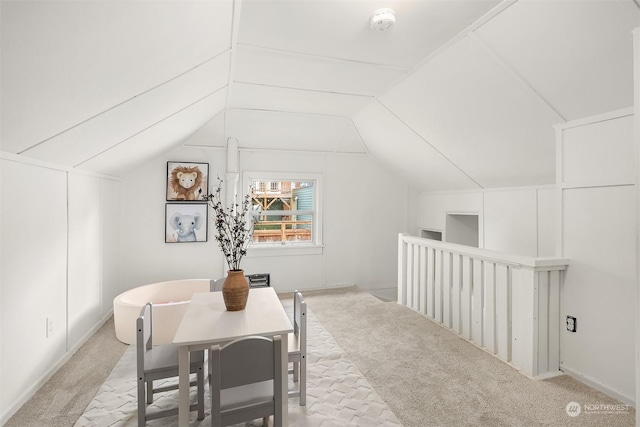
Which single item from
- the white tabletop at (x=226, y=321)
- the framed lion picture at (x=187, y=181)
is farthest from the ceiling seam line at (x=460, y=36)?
the framed lion picture at (x=187, y=181)

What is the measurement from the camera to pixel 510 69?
87.6 inches

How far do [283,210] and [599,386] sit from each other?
3.88 metres

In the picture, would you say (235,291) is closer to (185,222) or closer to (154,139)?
(154,139)

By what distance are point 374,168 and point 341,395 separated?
367cm

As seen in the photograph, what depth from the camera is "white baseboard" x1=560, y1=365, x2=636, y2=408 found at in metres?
1.97

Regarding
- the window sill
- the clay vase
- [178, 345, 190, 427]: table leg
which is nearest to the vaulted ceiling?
the clay vase

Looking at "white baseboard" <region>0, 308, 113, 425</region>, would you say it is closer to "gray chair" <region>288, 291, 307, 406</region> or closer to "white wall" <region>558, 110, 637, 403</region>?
"gray chair" <region>288, 291, 307, 406</region>

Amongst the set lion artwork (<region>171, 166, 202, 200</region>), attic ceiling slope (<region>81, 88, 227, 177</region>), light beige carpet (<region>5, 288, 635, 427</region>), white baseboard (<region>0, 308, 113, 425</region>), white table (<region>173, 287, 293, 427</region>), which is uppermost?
attic ceiling slope (<region>81, 88, 227, 177</region>)

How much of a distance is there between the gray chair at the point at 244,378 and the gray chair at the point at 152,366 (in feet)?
1.14

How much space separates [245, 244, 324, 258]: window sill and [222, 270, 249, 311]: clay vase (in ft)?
8.51

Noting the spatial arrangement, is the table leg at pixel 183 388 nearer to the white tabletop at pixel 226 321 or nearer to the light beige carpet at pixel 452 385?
the white tabletop at pixel 226 321

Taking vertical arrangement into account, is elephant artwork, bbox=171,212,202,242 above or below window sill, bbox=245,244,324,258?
above

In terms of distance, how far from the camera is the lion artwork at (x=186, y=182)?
4.23m

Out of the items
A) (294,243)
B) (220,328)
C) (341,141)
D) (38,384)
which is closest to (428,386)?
(220,328)
